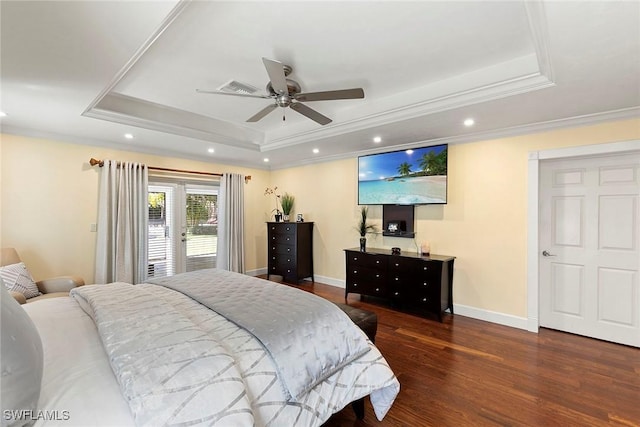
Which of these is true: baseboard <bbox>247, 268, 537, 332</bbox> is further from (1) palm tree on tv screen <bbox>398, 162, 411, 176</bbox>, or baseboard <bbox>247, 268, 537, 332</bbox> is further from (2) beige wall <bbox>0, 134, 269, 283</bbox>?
(2) beige wall <bbox>0, 134, 269, 283</bbox>

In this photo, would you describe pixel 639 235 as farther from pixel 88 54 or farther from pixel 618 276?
pixel 88 54

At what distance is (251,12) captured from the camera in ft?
6.17

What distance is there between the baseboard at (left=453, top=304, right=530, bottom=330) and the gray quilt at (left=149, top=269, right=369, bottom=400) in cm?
260

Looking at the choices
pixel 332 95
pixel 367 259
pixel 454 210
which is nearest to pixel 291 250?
pixel 367 259

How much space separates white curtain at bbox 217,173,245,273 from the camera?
213 inches

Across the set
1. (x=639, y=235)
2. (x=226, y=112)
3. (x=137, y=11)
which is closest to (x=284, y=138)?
(x=226, y=112)

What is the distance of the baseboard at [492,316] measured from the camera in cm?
339

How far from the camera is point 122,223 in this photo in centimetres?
414

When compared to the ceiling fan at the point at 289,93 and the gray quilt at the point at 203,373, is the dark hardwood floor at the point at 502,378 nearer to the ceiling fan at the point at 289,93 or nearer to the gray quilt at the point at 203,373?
the gray quilt at the point at 203,373

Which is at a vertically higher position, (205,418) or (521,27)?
(521,27)

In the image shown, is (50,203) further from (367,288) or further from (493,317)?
(493,317)

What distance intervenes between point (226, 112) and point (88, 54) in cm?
186

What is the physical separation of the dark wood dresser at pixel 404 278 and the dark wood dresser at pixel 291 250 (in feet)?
3.75

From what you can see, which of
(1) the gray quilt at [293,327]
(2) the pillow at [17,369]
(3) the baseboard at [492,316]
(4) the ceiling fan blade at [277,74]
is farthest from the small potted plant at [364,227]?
(2) the pillow at [17,369]
